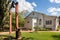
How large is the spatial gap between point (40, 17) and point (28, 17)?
118 inches

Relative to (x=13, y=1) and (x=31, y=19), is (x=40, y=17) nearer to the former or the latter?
(x=31, y=19)

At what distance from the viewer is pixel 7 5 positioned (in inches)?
752

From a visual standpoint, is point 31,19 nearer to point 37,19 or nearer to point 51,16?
point 37,19

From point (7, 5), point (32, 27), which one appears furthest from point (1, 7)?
point (32, 27)

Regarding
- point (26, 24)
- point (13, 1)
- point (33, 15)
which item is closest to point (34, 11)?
point (33, 15)

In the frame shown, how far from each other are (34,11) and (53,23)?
5456mm

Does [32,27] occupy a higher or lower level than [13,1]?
lower

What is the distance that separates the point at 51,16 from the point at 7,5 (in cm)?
2590

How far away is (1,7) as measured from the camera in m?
18.4

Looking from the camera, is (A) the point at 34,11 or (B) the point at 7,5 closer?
(B) the point at 7,5

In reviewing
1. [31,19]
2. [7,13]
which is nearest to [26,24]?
[31,19]

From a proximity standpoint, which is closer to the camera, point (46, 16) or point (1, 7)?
point (1, 7)

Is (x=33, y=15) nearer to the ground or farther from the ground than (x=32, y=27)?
farther from the ground

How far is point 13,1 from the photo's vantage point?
62.5ft
